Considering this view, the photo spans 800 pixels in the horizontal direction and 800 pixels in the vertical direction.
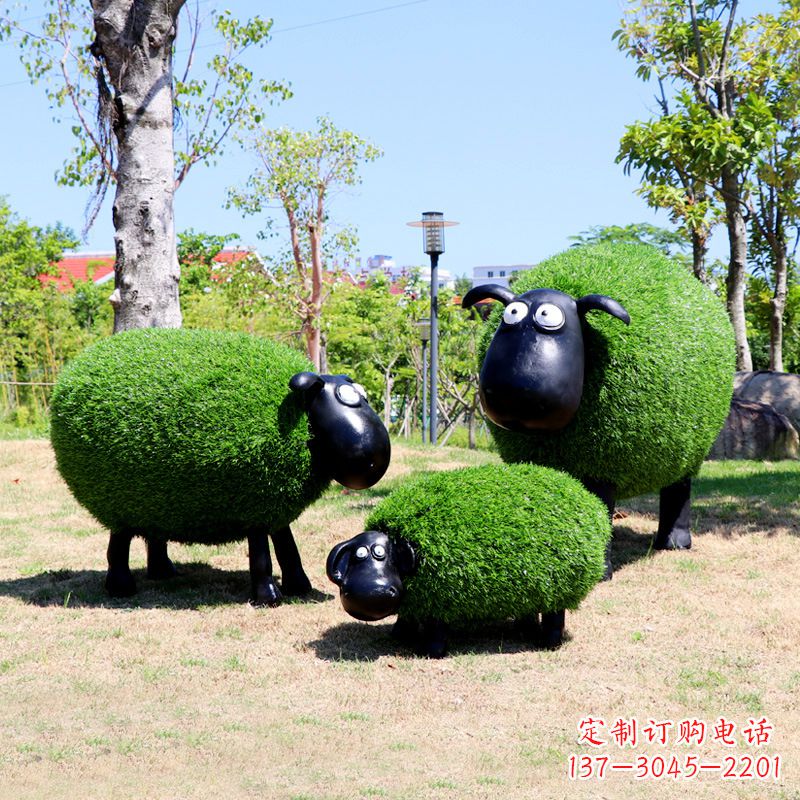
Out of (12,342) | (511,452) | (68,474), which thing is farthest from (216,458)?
(12,342)

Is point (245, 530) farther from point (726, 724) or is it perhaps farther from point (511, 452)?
point (726, 724)

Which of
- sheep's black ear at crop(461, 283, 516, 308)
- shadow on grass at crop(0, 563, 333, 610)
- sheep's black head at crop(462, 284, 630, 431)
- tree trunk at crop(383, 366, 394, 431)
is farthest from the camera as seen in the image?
tree trunk at crop(383, 366, 394, 431)

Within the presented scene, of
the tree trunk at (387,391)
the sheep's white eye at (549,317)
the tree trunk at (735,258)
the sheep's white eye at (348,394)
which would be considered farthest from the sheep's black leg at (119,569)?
the tree trunk at (387,391)

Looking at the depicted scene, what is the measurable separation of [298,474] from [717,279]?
1729 cm

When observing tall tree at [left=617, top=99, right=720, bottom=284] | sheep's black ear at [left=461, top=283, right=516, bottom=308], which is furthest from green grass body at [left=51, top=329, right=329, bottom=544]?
tall tree at [left=617, top=99, right=720, bottom=284]

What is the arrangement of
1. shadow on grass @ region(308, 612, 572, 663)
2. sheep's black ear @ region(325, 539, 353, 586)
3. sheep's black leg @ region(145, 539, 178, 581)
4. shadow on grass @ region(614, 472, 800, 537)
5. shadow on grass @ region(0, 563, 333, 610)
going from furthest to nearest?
1. shadow on grass @ region(614, 472, 800, 537)
2. sheep's black leg @ region(145, 539, 178, 581)
3. shadow on grass @ region(0, 563, 333, 610)
4. shadow on grass @ region(308, 612, 572, 663)
5. sheep's black ear @ region(325, 539, 353, 586)

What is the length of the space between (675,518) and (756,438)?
5576 mm

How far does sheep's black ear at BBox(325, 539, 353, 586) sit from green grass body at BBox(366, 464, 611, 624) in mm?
224

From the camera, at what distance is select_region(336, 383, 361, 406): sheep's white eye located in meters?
5.86

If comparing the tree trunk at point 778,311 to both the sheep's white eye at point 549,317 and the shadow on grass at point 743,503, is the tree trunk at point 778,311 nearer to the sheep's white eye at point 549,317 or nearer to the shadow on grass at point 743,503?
the shadow on grass at point 743,503

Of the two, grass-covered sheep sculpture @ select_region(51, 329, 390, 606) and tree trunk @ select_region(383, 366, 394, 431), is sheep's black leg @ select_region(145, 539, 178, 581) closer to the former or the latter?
grass-covered sheep sculpture @ select_region(51, 329, 390, 606)

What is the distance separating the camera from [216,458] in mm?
5688

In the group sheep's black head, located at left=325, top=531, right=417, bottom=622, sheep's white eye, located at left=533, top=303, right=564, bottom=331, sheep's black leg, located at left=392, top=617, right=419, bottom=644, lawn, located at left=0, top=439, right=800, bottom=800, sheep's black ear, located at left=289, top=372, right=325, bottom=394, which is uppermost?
sheep's white eye, located at left=533, top=303, right=564, bottom=331

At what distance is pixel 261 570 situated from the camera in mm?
6102
